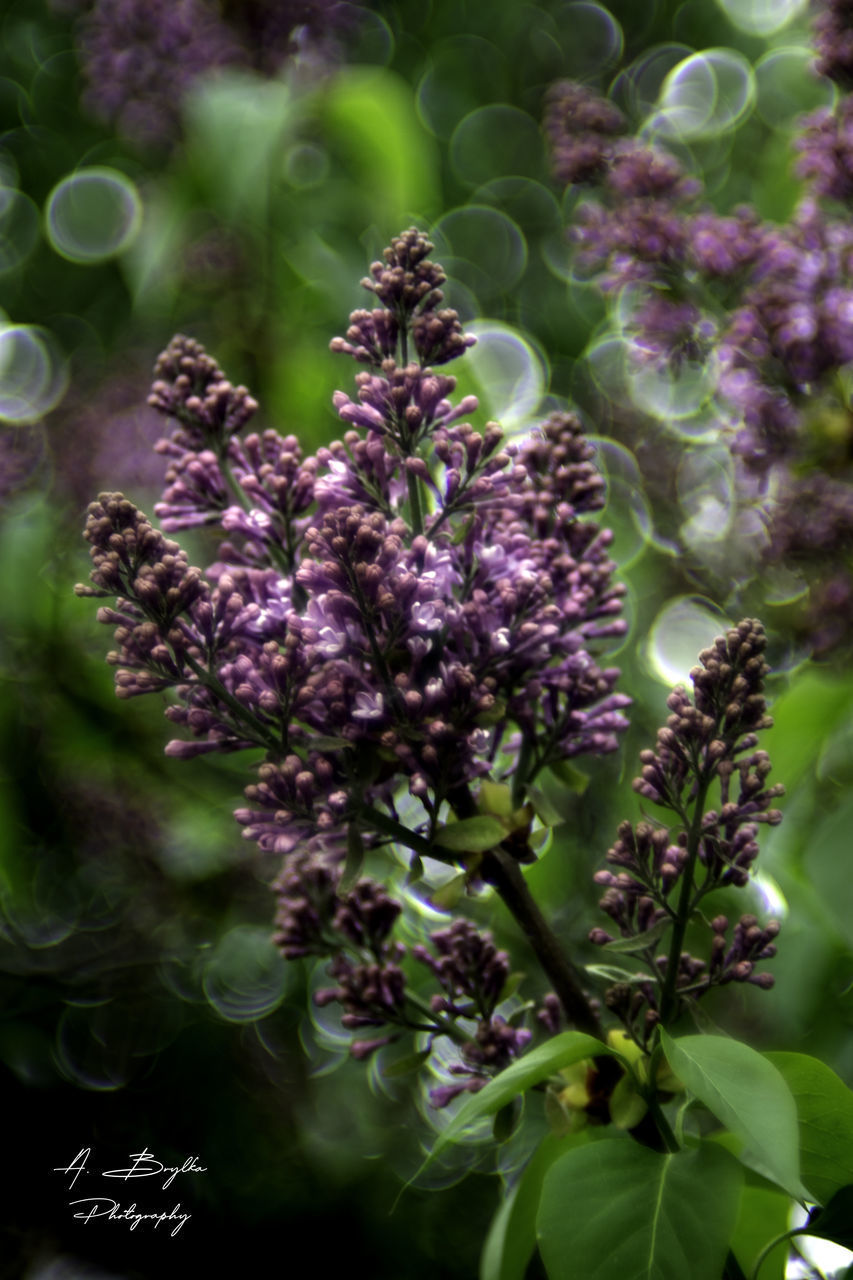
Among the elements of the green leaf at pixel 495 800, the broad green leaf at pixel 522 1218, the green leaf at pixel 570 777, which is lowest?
the broad green leaf at pixel 522 1218

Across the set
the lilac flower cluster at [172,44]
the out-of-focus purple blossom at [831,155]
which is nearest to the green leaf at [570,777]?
the out-of-focus purple blossom at [831,155]

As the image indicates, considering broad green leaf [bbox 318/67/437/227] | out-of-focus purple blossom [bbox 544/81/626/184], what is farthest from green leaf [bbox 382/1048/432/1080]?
broad green leaf [bbox 318/67/437/227]

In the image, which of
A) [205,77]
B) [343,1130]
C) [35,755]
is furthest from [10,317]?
[343,1130]

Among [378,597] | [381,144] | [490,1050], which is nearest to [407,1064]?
[490,1050]

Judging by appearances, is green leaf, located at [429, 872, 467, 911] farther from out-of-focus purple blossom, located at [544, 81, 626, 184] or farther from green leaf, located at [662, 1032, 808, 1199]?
out-of-focus purple blossom, located at [544, 81, 626, 184]

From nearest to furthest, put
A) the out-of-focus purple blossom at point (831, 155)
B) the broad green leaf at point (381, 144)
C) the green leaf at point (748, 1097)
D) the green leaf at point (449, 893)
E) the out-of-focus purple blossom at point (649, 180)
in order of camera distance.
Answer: the green leaf at point (748, 1097), the green leaf at point (449, 893), the out-of-focus purple blossom at point (831, 155), the out-of-focus purple blossom at point (649, 180), the broad green leaf at point (381, 144)

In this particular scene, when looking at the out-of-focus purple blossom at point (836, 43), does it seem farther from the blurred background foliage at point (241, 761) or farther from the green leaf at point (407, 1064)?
the green leaf at point (407, 1064)
